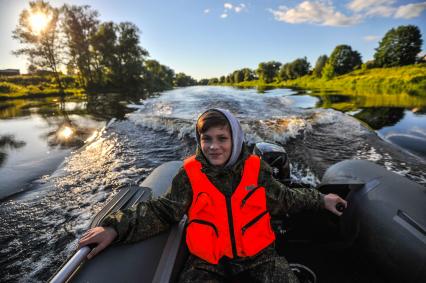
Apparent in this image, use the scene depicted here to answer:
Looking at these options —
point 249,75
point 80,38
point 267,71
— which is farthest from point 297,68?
point 80,38

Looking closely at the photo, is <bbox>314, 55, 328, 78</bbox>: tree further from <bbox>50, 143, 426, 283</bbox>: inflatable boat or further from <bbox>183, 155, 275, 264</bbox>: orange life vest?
<bbox>183, 155, 275, 264</bbox>: orange life vest

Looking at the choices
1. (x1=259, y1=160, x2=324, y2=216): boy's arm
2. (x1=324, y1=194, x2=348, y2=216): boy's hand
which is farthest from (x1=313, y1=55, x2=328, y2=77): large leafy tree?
(x1=259, y1=160, x2=324, y2=216): boy's arm

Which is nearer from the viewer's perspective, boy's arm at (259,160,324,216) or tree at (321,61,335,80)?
boy's arm at (259,160,324,216)

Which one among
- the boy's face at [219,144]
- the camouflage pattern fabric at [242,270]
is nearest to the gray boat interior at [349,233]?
the camouflage pattern fabric at [242,270]

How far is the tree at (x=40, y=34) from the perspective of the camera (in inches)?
1145

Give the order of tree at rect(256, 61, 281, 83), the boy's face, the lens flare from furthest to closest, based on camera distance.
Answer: tree at rect(256, 61, 281, 83)
the lens flare
the boy's face

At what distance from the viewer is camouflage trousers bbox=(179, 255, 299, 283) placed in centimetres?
166

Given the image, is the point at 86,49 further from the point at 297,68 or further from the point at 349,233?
the point at 297,68

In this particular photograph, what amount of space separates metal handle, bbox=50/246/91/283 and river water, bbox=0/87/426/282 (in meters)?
1.35

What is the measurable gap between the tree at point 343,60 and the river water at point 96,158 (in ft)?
173

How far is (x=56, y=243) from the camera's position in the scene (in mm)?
2768

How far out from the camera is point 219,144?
1.93 meters

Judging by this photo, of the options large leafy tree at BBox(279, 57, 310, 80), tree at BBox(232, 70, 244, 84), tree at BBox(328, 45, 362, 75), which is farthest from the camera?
tree at BBox(232, 70, 244, 84)

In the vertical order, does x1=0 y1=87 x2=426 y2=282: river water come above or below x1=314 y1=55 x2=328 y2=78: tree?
below
